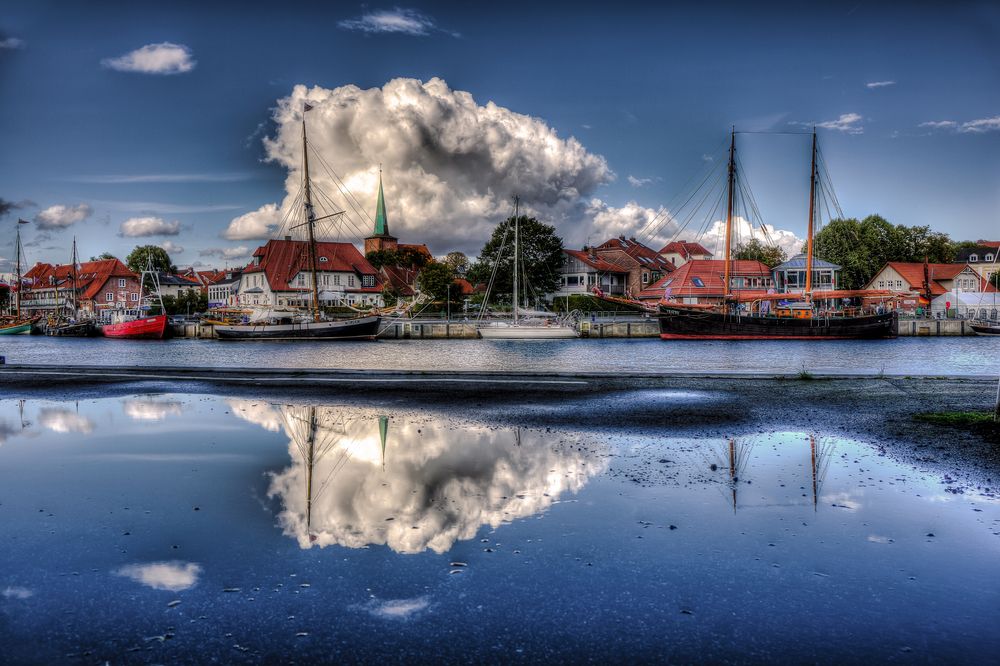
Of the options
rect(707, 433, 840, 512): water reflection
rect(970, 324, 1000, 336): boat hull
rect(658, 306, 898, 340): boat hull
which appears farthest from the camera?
rect(970, 324, 1000, 336): boat hull

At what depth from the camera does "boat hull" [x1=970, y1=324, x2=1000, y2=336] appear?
65.8m

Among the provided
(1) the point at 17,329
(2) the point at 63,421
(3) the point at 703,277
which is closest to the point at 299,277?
(1) the point at 17,329

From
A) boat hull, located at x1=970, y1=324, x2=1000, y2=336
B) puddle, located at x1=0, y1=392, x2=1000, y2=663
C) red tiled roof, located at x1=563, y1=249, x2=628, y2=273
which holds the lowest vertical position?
boat hull, located at x1=970, y1=324, x2=1000, y2=336

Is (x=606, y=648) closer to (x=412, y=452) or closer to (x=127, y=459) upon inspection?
(x=412, y=452)

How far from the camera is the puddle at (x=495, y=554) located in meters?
3.94

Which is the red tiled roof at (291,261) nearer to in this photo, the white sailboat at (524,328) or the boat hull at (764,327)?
the white sailboat at (524,328)

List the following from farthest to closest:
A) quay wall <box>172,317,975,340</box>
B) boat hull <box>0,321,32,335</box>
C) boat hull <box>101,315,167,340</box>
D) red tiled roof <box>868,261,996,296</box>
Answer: boat hull <box>0,321,32,335</box>
red tiled roof <box>868,261,996,296</box>
boat hull <box>101,315,167,340</box>
quay wall <box>172,317,975,340</box>

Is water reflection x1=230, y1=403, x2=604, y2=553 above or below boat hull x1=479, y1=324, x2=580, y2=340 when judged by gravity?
above

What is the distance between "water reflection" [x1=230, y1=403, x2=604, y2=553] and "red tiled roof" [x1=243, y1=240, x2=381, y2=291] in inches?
3481

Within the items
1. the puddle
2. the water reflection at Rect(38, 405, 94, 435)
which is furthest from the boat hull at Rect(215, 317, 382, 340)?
the puddle

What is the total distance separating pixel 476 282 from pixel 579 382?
2878 inches

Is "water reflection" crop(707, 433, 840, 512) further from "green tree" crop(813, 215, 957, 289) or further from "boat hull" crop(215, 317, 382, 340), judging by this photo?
"green tree" crop(813, 215, 957, 289)

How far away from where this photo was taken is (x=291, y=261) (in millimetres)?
98188

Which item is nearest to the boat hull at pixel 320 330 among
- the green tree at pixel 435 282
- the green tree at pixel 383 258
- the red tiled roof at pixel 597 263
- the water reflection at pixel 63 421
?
the green tree at pixel 435 282
